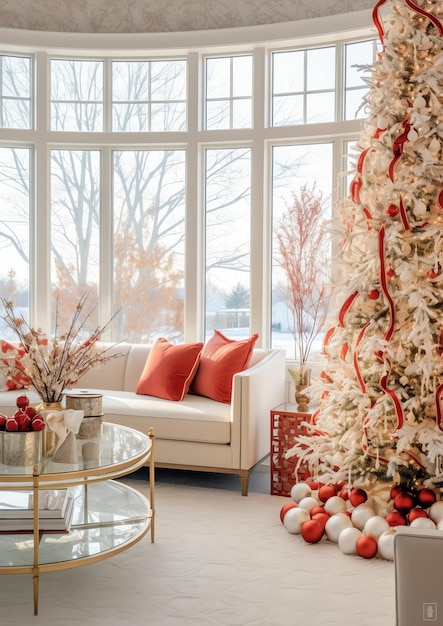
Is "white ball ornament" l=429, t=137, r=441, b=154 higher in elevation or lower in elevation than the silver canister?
higher

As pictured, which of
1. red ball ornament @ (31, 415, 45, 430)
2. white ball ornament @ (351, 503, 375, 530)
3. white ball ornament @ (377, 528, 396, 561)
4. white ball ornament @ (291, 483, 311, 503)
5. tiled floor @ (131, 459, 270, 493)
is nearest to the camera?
red ball ornament @ (31, 415, 45, 430)

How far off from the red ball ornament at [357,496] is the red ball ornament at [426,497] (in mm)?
277

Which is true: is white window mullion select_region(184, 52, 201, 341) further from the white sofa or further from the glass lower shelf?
the glass lower shelf

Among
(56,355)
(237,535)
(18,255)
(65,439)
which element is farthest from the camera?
(18,255)

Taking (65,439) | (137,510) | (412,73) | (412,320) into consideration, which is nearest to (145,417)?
(137,510)

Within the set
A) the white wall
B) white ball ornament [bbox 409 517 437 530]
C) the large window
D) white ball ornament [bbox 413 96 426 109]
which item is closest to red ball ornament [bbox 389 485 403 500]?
white ball ornament [bbox 409 517 437 530]

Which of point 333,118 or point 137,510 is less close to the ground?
point 333,118

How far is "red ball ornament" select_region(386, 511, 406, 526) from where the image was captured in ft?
11.2

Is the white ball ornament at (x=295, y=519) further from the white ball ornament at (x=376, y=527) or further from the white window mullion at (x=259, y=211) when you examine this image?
the white window mullion at (x=259, y=211)

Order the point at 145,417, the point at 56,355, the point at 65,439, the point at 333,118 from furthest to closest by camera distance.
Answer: the point at 333,118
the point at 145,417
the point at 56,355
the point at 65,439

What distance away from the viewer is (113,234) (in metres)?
5.85

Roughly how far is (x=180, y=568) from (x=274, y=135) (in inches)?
135

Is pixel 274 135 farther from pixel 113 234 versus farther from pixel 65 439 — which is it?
pixel 65 439

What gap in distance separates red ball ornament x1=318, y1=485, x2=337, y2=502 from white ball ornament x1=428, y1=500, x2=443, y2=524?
0.53 m
